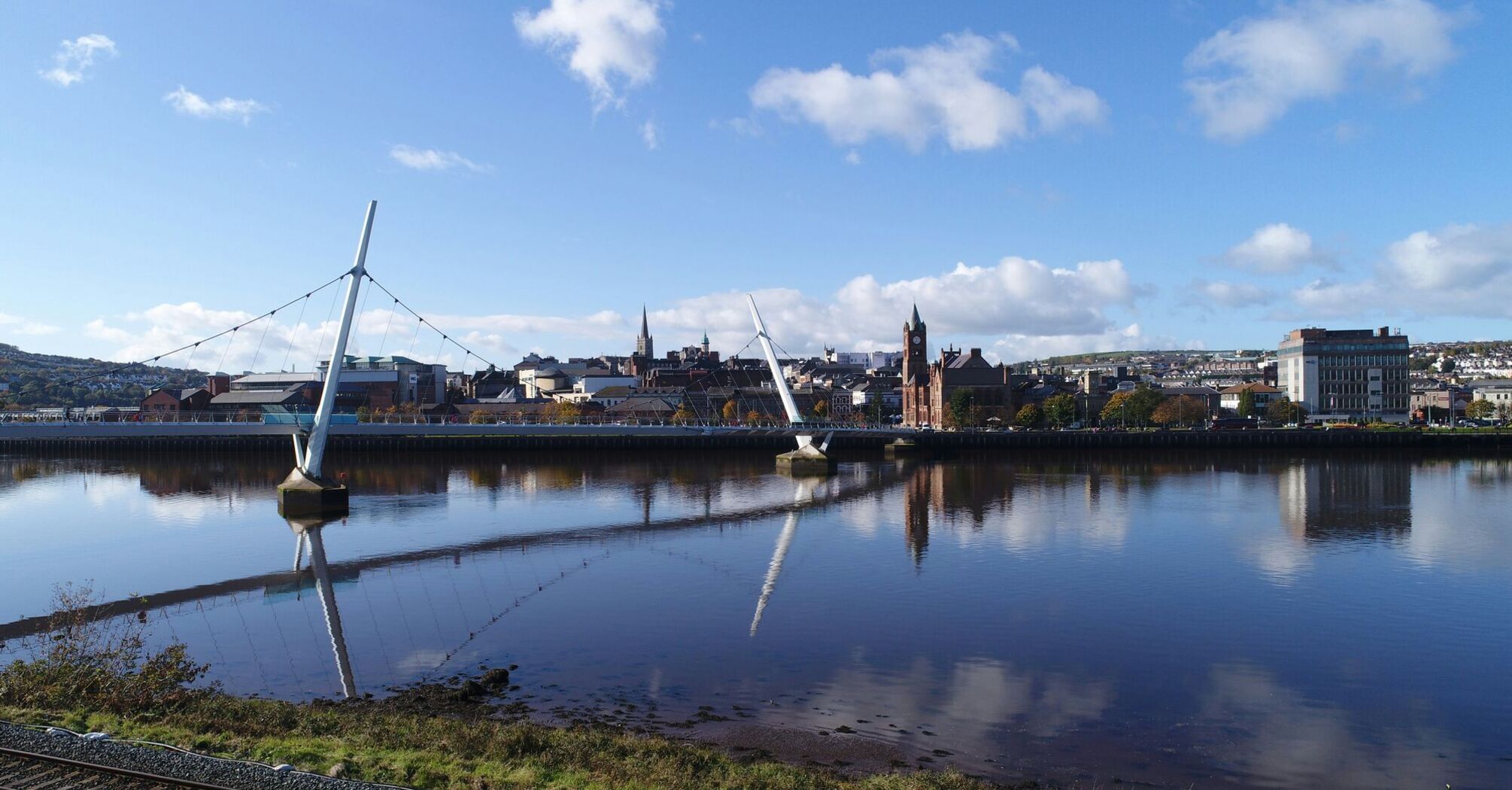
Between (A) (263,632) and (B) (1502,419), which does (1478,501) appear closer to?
(A) (263,632)

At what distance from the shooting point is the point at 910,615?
17453mm

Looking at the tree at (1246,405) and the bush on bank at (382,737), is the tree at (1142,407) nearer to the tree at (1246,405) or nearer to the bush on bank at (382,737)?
the tree at (1246,405)

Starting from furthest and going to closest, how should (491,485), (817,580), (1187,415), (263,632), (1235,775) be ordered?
(1187,415) < (491,485) < (817,580) < (263,632) < (1235,775)

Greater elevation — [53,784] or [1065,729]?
[53,784]

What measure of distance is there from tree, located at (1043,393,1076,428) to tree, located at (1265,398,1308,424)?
1996cm

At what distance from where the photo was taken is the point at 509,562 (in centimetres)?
2339

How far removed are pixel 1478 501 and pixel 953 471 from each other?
22164 mm

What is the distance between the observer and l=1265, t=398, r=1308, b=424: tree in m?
87.4

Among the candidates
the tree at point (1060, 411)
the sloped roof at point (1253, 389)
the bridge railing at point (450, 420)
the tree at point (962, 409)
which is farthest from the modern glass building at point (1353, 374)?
the bridge railing at point (450, 420)

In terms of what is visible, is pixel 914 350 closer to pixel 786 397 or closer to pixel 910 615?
pixel 786 397

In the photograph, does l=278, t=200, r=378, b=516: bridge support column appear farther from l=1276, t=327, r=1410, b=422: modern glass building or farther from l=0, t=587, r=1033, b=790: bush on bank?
l=1276, t=327, r=1410, b=422: modern glass building

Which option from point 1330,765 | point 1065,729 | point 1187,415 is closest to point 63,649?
point 1065,729

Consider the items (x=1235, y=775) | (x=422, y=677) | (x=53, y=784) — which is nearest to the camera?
(x=53, y=784)

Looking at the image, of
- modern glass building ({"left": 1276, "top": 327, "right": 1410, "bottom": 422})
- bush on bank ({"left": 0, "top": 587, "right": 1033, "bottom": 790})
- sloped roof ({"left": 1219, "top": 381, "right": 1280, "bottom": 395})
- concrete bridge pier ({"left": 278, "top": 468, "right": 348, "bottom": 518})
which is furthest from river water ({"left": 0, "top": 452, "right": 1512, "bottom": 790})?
sloped roof ({"left": 1219, "top": 381, "right": 1280, "bottom": 395})
